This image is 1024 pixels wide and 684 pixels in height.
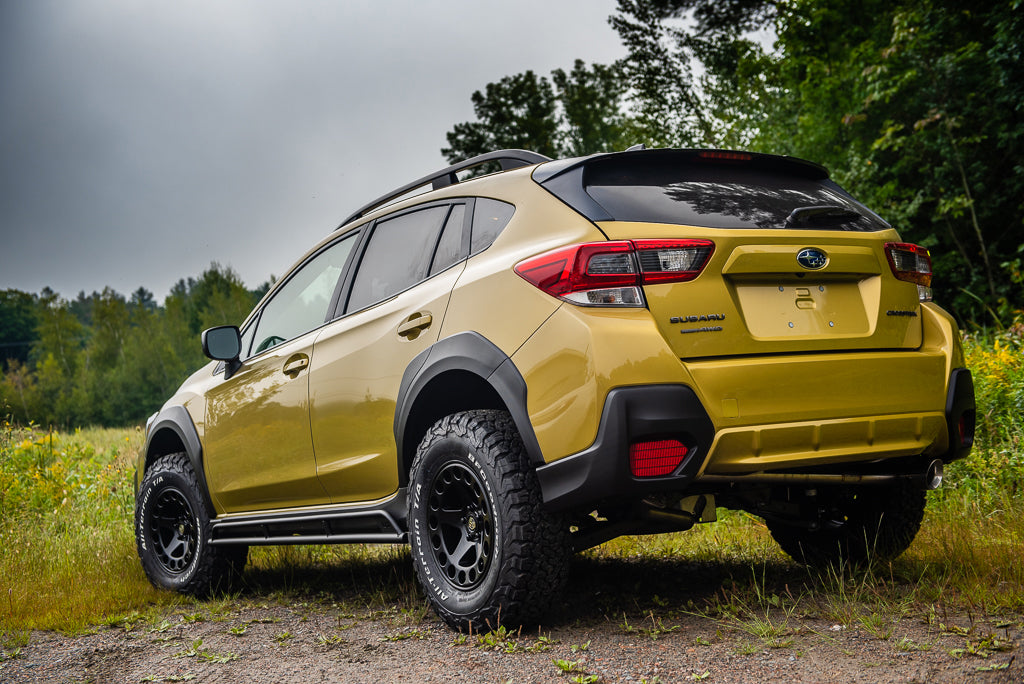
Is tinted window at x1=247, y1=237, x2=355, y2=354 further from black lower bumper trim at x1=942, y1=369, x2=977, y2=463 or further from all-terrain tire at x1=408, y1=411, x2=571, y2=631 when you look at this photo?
black lower bumper trim at x1=942, y1=369, x2=977, y2=463

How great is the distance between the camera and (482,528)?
131 inches

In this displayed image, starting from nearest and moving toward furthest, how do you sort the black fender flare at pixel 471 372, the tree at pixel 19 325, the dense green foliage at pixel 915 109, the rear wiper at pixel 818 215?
the black fender flare at pixel 471 372, the rear wiper at pixel 818 215, the dense green foliage at pixel 915 109, the tree at pixel 19 325

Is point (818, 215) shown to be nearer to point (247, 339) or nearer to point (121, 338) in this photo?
point (247, 339)

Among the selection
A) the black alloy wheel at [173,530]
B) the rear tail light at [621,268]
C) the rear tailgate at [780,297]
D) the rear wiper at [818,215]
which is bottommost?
the black alloy wheel at [173,530]

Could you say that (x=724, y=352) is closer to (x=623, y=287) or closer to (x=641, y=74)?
(x=623, y=287)

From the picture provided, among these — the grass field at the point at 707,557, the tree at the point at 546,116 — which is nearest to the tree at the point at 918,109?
the grass field at the point at 707,557

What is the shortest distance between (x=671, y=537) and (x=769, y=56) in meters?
16.2

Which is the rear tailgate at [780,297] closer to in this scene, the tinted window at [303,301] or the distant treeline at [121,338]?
the tinted window at [303,301]

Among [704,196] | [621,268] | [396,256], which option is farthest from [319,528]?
[704,196]

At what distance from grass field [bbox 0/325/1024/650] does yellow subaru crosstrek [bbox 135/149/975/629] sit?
341 millimetres

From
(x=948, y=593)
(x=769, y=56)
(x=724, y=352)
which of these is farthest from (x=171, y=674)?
(x=769, y=56)

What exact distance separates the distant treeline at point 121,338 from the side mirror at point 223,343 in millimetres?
33133

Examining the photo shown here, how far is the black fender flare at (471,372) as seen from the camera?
3057mm

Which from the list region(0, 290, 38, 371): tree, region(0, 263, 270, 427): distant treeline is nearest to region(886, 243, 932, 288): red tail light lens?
region(0, 290, 38, 371): tree
